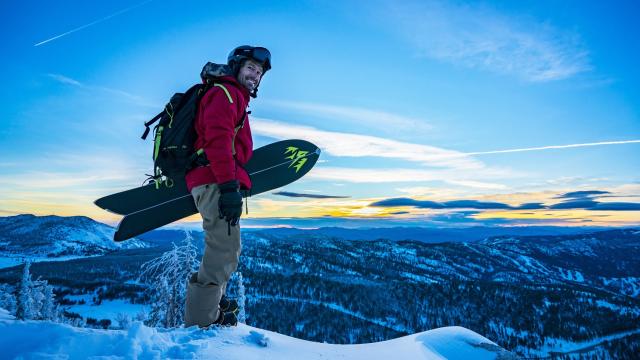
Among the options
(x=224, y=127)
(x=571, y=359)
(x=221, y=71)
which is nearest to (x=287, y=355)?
(x=224, y=127)

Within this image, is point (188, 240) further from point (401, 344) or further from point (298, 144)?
point (401, 344)

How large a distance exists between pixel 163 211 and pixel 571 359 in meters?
228

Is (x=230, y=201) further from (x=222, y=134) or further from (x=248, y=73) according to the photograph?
(x=248, y=73)

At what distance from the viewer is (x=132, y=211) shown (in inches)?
239

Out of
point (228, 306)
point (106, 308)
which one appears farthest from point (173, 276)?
point (106, 308)

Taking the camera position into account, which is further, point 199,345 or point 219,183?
point 219,183

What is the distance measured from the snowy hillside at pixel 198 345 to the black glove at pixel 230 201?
1366 millimetres

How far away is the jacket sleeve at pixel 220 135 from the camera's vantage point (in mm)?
4016

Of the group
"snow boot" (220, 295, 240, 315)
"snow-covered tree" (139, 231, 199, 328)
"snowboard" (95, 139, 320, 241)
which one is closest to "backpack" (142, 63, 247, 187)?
"snowboard" (95, 139, 320, 241)

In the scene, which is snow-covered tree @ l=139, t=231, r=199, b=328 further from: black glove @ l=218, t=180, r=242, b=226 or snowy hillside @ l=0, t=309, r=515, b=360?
black glove @ l=218, t=180, r=242, b=226

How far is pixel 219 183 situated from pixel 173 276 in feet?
60.3

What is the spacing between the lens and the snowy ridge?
2926 millimetres

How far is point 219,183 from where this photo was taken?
403cm

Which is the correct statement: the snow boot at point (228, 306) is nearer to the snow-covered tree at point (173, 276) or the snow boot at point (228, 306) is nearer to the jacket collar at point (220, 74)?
the jacket collar at point (220, 74)
